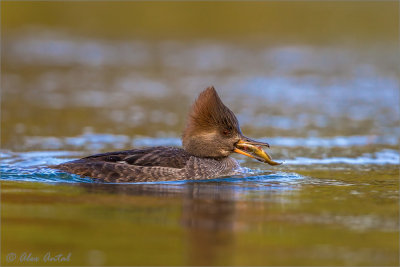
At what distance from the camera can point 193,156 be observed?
12.6 m

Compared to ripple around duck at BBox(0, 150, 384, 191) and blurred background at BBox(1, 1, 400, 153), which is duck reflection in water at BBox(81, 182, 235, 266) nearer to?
ripple around duck at BBox(0, 150, 384, 191)

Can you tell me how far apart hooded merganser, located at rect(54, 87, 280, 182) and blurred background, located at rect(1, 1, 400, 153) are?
3.56 metres

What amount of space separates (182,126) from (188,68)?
10450mm

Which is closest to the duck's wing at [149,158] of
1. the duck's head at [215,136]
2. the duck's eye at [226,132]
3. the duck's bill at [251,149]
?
the duck's head at [215,136]

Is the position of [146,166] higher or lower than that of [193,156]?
lower

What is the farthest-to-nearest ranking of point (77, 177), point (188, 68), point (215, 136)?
point (188, 68) → point (215, 136) → point (77, 177)

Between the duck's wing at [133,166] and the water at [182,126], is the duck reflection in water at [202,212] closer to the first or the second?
the water at [182,126]

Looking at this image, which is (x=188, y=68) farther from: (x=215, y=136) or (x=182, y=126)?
(x=215, y=136)

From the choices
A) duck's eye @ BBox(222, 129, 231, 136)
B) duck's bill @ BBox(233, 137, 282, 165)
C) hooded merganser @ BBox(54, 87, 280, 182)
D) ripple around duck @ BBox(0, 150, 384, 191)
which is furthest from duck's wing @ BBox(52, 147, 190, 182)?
duck's bill @ BBox(233, 137, 282, 165)

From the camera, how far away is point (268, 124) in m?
18.7

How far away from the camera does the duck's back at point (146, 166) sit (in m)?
12.0

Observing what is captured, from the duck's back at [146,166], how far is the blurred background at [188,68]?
351cm

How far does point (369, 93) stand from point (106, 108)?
8421 mm

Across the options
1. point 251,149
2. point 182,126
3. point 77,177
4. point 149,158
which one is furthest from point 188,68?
point 77,177
